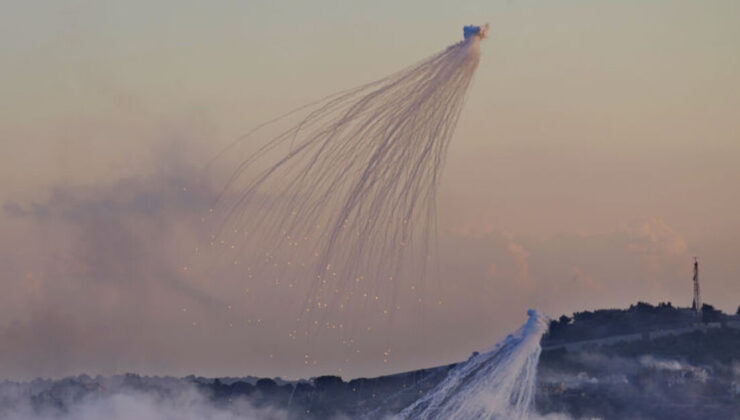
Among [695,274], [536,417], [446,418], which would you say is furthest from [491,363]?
[536,417]

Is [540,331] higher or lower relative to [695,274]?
lower

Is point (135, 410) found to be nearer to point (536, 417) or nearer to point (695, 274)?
point (536, 417)

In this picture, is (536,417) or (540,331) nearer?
(540,331)

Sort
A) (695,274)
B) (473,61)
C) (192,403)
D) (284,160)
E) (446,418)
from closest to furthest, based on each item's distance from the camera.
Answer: (473,61), (284,160), (446,418), (695,274), (192,403)

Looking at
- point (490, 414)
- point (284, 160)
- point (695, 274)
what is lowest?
point (490, 414)

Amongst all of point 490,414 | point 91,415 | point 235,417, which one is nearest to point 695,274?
point 235,417

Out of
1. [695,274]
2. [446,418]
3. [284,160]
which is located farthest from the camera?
[695,274]

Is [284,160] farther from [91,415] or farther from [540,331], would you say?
[91,415]

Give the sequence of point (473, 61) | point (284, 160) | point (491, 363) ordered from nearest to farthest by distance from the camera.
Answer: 1. point (473, 61)
2. point (284, 160)
3. point (491, 363)

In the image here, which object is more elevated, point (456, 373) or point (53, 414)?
point (53, 414)
